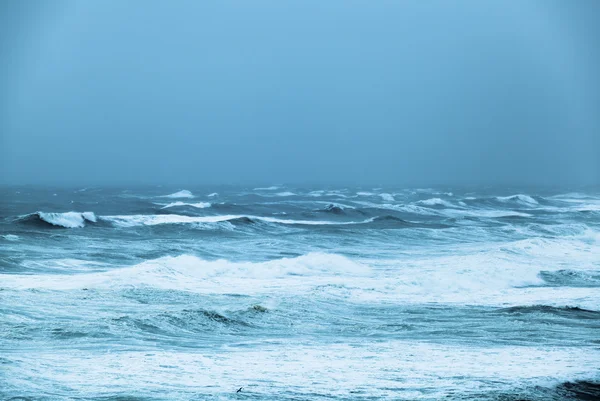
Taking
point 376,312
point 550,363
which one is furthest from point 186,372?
point 376,312

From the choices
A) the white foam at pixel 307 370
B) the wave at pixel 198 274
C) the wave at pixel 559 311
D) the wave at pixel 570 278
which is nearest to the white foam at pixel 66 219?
the wave at pixel 198 274

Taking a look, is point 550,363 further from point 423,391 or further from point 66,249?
point 66,249

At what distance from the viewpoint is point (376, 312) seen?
10.9 m

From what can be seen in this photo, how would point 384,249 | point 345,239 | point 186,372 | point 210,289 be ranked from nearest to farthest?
point 186,372
point 210,289
point 384,249
point 345,239

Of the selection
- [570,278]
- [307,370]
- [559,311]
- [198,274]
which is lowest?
[570,278]

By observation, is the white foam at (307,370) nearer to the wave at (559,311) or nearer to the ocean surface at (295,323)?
the ocean surface at (295,323)

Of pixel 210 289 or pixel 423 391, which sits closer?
pixel 423 391

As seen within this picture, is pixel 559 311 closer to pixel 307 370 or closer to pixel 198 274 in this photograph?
pixel 307 370

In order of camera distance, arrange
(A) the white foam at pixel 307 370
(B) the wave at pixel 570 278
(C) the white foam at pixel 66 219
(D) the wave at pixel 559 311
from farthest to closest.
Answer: (C) the white foam at pixel 66 219, (B) the wave at pixel 570 278, (D) the wave at pixel 559 311, (A) the white foam at pixel 307 370

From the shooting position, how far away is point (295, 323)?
32.4 ft

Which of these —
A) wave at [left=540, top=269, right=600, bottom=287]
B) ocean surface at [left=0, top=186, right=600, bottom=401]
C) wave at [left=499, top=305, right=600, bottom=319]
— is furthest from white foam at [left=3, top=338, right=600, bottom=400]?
wave at [left=540, top=269, right=600, bottom=287]

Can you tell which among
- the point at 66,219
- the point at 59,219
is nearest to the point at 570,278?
the point at 66,219

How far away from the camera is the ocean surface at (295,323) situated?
668 cm

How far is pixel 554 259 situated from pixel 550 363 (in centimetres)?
1281
